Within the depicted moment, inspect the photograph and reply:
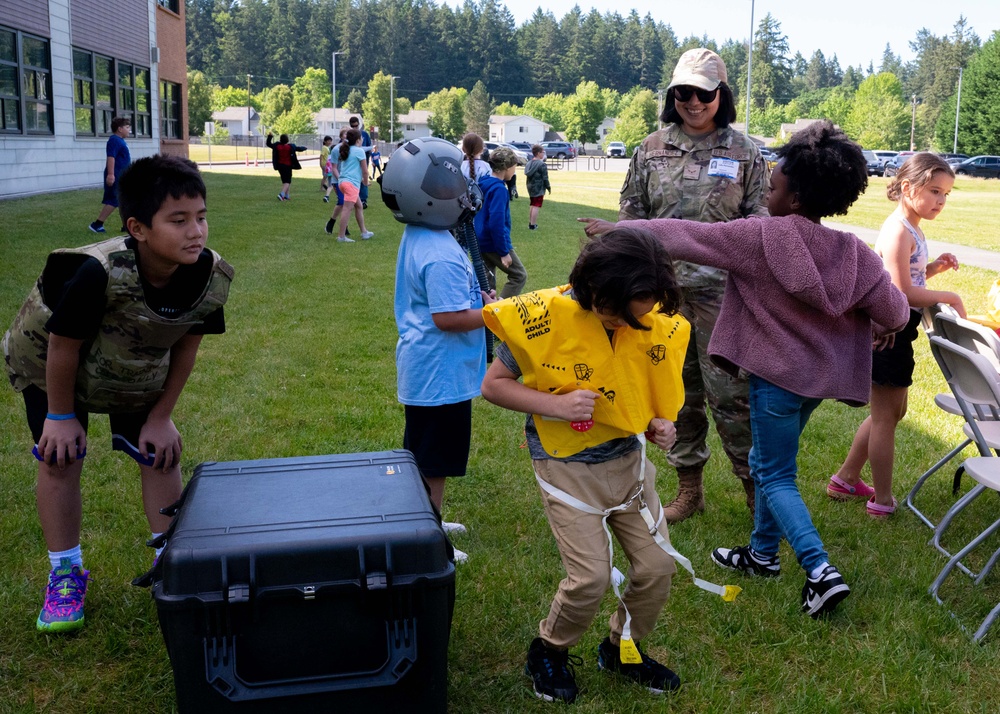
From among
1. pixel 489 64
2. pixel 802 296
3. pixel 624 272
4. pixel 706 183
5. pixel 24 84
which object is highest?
pixel 489 64

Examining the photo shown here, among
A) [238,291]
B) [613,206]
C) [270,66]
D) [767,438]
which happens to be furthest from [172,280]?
[270,66]

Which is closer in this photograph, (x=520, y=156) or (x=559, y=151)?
(x=520, y=156)

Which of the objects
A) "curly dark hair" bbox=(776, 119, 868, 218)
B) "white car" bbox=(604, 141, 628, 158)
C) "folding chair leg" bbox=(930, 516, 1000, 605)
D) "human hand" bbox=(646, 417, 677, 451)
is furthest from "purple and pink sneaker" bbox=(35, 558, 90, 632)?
"white car" bbox=(604, 141, 628, 158)

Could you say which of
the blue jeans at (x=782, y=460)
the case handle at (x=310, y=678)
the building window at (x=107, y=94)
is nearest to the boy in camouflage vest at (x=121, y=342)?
the case handle at (x=310, y=678)

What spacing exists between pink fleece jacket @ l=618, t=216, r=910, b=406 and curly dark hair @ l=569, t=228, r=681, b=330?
69 centimetres

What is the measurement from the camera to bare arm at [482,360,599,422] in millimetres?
2551

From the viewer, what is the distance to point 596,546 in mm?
2686

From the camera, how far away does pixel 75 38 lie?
20922mm

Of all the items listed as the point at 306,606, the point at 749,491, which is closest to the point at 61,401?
the point at 306,606

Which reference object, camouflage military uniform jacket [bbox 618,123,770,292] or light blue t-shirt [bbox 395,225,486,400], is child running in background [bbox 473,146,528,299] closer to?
camouflage military uniform jacket [bbox 618,123,770,292]

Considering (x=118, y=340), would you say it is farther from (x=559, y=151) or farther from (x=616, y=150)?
(x=616, y=150)

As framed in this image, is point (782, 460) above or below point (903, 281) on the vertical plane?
below

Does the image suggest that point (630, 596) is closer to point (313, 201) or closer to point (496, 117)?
point (313, 201)

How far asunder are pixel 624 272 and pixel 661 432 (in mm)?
520
